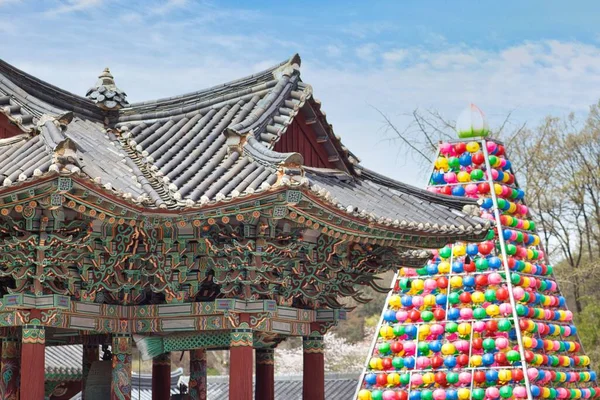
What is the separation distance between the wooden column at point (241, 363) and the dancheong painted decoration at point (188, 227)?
0.05 ft

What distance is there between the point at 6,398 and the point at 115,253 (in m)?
2.04

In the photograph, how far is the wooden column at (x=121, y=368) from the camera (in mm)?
11555

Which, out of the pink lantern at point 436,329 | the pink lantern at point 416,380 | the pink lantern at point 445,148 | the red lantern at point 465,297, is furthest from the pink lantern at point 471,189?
the pink lantern at point 416,380

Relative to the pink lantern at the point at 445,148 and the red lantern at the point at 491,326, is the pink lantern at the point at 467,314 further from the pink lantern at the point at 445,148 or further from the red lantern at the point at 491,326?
the pink lantern at the point at 445,148

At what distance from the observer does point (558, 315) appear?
18203 millimetres

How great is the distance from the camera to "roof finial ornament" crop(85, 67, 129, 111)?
13.4 metres

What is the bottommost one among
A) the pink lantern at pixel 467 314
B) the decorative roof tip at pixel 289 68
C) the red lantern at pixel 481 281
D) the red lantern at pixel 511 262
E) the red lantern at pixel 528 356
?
the red lantern at pixel 528 356

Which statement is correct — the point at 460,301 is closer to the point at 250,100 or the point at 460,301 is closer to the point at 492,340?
the point at 492,340

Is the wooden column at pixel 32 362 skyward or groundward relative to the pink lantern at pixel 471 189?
groundward

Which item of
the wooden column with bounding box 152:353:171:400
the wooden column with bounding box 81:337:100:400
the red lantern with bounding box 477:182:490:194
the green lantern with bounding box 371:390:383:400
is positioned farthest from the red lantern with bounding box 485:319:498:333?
the wooden column with bounding box 81:337:100:400

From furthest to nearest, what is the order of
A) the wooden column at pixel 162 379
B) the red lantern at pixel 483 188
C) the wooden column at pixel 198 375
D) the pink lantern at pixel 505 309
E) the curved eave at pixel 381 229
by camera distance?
the red lantern at pixel 483 188, the pink lantern at pixel 505 309, the wooden column at pixel 162 379, the wooden column at pixel 198 375, the curved eave at pixel 381 229

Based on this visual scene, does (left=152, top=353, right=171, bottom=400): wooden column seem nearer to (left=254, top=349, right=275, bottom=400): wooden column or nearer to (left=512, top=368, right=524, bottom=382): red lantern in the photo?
(left=254, top=349, right=275, bottom=400): wooden column

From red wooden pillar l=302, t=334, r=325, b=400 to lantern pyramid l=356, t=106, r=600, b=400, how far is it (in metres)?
4.78

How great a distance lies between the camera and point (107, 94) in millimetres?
13430
